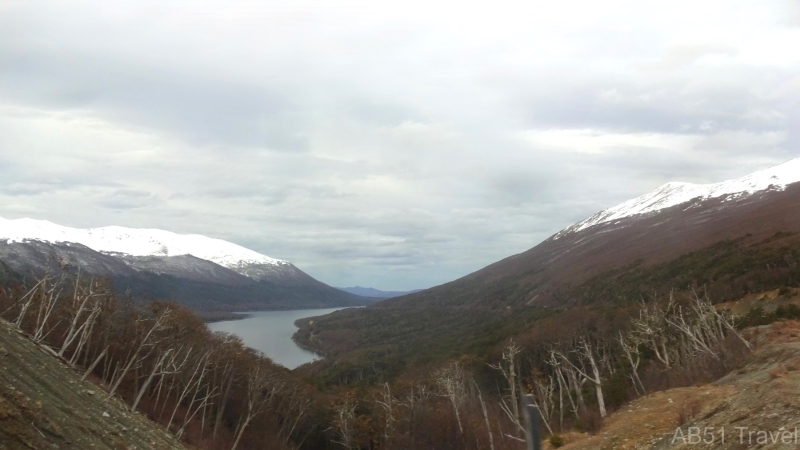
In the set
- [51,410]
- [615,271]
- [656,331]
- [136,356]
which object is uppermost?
[615,271]

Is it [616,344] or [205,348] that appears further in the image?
[616,344]

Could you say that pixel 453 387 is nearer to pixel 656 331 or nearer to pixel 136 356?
pixel 656 331

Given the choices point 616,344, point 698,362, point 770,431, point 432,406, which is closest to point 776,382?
point 770,431

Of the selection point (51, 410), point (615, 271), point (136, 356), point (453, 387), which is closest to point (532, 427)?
point (51, 410)

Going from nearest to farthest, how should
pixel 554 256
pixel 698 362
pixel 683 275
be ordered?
pixel 698 362
pixel 683 275
pixel 554 256

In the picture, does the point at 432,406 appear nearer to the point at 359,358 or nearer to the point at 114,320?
the point at 114,320

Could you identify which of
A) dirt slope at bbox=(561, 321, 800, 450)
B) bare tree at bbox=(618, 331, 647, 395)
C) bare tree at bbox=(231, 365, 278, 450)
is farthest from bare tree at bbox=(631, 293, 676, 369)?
bare tree at bbox=(231, 365, 278, 450)
